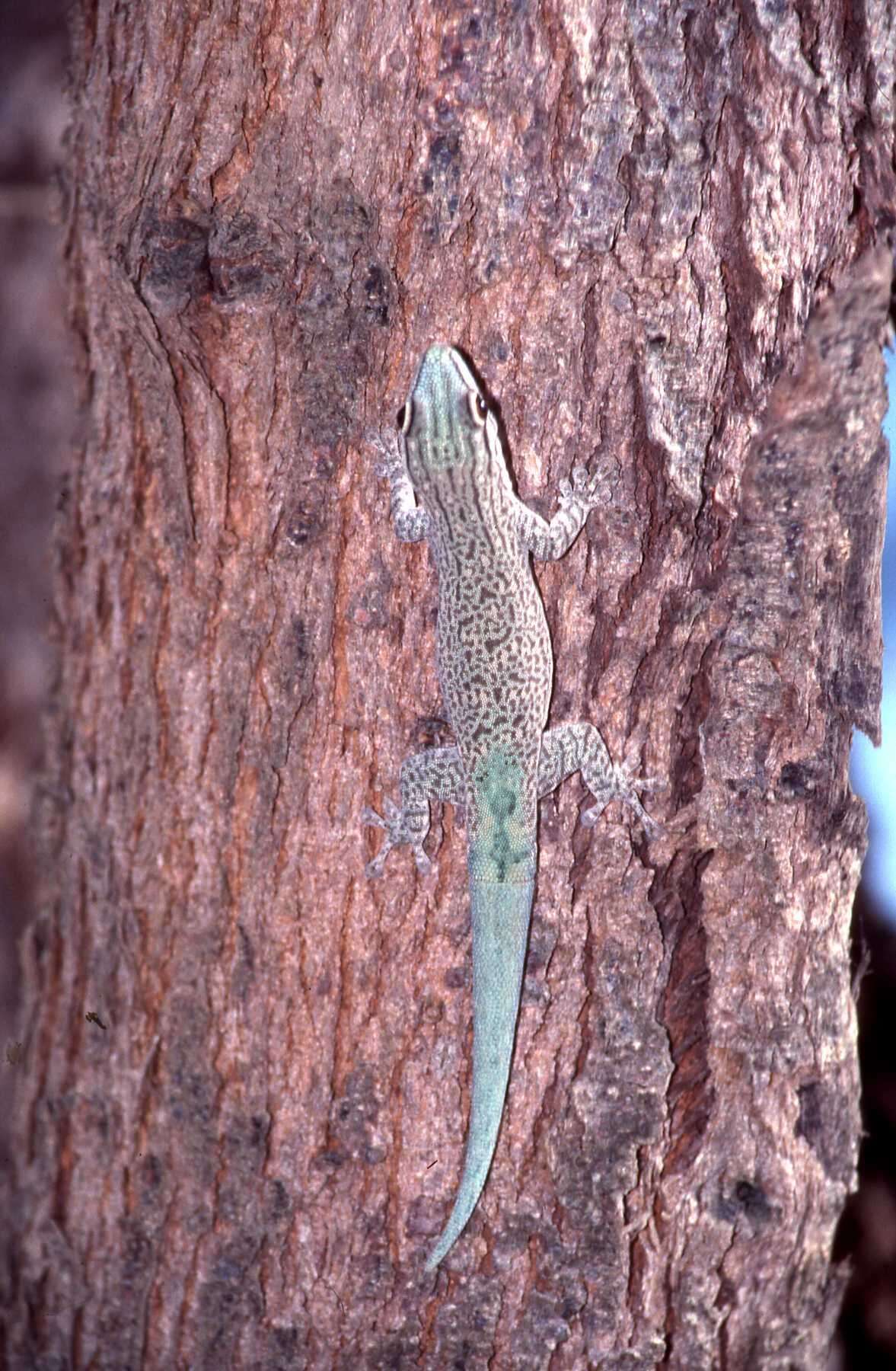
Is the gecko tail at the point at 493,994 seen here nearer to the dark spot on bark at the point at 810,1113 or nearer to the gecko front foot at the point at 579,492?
the dark spot on bark at the point at 810,1113

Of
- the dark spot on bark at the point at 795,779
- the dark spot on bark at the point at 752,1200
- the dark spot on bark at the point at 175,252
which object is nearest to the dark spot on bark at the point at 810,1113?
the dark spot on bark at the point at 752,1200

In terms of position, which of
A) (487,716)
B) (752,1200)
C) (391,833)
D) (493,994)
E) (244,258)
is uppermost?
(244,258)

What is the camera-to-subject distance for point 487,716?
229cm

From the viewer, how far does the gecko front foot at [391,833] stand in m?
2.21

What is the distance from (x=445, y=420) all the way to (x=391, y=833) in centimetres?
98

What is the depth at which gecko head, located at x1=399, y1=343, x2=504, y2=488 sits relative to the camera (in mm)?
2045

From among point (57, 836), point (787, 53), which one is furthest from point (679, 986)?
point (787, 53)

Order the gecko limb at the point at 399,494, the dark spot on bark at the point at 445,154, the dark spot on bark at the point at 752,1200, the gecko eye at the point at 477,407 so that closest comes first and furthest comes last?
the dark spot on bark at the point at 445,154
the gecko eye at the point at 477,407
the gecko limb at the point at 399,494
the dark spot on bark at the point at 752,1200

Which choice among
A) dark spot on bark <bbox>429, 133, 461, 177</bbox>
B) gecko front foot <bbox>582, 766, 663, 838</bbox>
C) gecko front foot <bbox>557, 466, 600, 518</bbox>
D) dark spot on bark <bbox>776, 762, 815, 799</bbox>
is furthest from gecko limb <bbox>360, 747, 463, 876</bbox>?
dark spot on bark <bbox>429, 133, 461, 177</bbox>

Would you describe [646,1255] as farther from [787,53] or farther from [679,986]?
[787,53]

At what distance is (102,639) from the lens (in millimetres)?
2455

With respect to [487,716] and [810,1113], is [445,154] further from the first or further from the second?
[810,1113]

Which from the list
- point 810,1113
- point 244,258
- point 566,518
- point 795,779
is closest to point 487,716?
point 566,518

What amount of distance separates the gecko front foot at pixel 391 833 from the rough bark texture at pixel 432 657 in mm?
42
